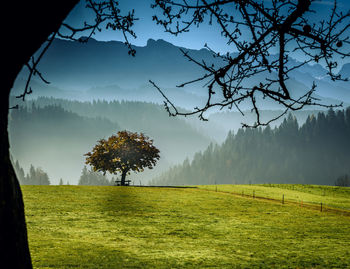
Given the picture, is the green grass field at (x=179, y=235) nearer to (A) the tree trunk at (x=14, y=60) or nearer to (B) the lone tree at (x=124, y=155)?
(A) the tree trunk at (x=14, y=60)

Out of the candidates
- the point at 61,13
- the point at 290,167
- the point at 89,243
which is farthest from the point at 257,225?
the point at 290,167

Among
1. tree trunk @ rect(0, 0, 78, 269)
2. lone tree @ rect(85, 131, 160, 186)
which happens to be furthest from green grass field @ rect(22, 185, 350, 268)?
lone tree @ rect(85, 131, 160, 186)

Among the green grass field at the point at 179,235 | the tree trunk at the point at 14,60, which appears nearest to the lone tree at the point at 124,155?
the green grass field at the point at 179,235

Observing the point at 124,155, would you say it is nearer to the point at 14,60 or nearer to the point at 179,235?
the point at 179,235

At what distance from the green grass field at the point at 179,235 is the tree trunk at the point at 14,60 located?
33.6ft

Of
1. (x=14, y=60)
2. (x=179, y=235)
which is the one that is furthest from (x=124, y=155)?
(x=14, y=60)

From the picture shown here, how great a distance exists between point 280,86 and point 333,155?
211 metres

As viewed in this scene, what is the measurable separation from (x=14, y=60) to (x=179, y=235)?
1850cm

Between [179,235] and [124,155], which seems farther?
[124,155]

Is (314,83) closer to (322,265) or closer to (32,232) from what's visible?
(322,265)

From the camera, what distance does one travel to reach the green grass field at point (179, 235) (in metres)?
13.9

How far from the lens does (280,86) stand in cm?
448

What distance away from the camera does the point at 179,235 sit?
19.7 metres

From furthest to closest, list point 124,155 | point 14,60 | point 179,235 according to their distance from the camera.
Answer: point 124,155 < point 179,235 < point 14,60
